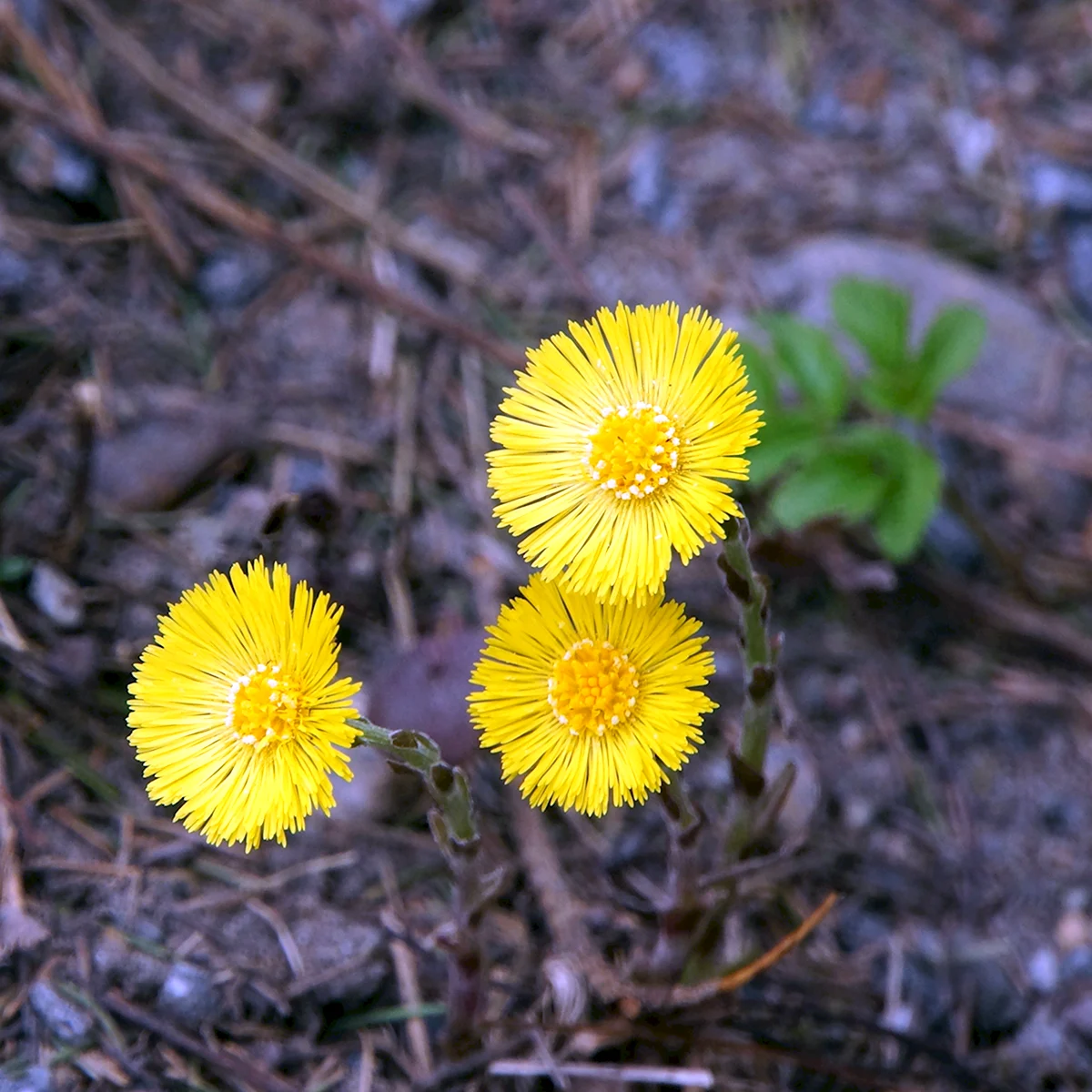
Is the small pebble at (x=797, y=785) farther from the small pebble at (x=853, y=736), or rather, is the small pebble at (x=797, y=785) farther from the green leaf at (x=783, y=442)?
the green leaf at (x=783, y=442)

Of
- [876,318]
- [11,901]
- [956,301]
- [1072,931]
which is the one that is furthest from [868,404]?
[11,901]

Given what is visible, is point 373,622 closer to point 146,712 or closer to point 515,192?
point 146,712

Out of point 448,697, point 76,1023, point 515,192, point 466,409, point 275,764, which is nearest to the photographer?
point 275,764

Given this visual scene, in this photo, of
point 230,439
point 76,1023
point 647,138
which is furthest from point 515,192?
point 76,1023

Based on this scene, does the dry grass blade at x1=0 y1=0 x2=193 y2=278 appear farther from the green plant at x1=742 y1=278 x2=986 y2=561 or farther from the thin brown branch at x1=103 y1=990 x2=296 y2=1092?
the thin brown branch at x1=103 y1=990 x2=296 y2=1092

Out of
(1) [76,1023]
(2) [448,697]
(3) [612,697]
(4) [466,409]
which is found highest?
(4) [466,409]

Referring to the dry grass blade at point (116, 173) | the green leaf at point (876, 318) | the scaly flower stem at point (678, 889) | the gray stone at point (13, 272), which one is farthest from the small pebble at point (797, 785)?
the gray stone at point (13, 272)
